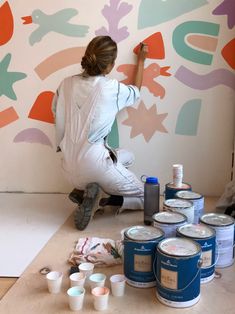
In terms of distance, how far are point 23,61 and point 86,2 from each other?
0.59 metres

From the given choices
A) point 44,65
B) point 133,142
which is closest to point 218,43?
point 133,142

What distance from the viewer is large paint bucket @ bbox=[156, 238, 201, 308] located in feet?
4.67

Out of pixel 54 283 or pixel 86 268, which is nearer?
pixel 54 283

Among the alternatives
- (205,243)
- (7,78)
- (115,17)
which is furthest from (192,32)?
(205,243)

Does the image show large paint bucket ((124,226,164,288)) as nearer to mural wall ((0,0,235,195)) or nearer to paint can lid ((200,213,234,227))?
paint can lid ((200,213,234,227))

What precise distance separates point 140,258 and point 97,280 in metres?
0.19

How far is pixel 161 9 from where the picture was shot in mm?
2557

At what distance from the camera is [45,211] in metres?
2.55

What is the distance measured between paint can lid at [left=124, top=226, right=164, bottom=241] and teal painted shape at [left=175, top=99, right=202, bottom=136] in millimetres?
1168

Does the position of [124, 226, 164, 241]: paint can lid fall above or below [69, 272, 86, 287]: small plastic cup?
above

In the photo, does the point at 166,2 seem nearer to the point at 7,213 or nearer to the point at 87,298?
the point at 7,213

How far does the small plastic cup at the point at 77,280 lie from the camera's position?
1.55m

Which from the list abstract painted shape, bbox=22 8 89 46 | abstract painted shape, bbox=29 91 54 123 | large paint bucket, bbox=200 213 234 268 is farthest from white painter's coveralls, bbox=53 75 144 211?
large paint bucket, bbox=200 213 234 268

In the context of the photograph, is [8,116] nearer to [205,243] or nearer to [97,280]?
[97,280]
